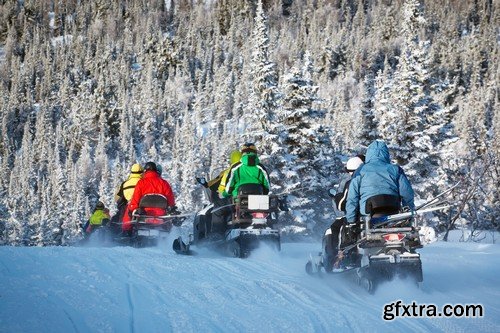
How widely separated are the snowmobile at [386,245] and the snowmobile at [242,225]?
8.18 ft

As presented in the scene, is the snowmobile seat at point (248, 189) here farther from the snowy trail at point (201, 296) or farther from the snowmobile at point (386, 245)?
the snowmobile at point (386, 245)

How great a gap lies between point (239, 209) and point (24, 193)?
307 feet

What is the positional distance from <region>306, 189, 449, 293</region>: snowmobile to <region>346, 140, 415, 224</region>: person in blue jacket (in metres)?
0.01

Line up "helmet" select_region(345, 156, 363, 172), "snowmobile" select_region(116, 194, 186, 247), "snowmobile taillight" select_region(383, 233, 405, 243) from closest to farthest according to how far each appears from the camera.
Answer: "snowmobile taillight" select_region(383, 233, 405, 243), "helmet" select_region(345, 156, 363, 172), "snowmobile" select_region(116, 194, 186, 247)

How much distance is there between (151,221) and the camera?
11.3 metres

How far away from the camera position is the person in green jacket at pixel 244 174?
9.75 metres

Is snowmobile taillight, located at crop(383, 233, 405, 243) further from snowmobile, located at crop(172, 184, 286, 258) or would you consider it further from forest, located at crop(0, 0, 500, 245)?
forest, located at crop(0, 0, 500, 245)

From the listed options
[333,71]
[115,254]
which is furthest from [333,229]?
[333,71]

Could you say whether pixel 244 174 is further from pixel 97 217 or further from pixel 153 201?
pixel 97 217

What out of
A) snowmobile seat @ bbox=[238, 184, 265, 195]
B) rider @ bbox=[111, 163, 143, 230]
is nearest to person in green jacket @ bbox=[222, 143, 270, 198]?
snowmobile seat @ bbox=[238, 184, 265, 195]

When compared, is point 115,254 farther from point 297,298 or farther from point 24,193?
point 24,193

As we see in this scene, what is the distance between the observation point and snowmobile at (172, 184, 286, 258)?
9.12 meters

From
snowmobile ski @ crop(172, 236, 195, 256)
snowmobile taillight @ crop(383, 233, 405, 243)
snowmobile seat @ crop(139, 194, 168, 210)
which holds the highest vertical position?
snowmobile seat @ crop(139, 194, 168, 210)

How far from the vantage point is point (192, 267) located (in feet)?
23.1
